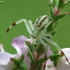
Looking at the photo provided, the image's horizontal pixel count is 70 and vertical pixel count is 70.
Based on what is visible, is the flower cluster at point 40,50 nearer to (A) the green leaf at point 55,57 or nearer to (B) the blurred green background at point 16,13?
(A) the green leaf at point 55,57

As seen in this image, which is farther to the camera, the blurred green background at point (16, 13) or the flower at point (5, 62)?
the blurred green background at point (16, 13)

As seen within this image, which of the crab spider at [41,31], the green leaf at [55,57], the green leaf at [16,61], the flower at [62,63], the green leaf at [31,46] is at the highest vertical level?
the crab spider at [41,31]

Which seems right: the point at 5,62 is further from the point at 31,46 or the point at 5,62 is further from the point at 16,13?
the point at 16,13

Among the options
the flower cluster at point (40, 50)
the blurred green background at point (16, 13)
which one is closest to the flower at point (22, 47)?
the flower cluster at point (40, 50)

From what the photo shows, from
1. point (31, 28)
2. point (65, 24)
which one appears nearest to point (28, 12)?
point (65, 24)

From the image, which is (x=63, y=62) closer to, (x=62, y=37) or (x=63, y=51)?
(x=63, y=51)

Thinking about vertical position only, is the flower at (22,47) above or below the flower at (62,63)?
above

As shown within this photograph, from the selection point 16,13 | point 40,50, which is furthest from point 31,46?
point 16,13

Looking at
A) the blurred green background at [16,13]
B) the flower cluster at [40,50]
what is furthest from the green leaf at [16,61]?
the blurred green background at [16,13]

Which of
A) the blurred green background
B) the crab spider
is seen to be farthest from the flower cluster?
the blurred green background

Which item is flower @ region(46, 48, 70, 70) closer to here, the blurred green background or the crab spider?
the crab spider
